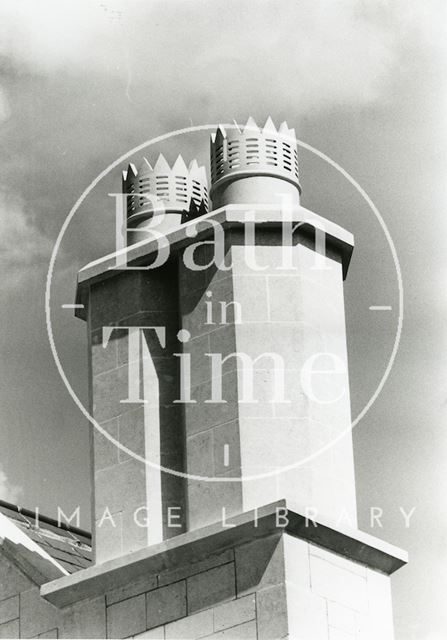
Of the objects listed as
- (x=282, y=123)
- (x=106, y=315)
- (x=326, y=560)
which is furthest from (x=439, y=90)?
(x=326, y=560)

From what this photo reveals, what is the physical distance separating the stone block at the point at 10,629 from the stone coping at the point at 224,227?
3614mm

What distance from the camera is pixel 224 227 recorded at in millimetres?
18375

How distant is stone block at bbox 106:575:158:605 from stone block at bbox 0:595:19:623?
1.44m

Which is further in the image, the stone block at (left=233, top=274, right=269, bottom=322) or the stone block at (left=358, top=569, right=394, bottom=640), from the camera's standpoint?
the stone block at (left=233, top=274, right=269, bottom=322)

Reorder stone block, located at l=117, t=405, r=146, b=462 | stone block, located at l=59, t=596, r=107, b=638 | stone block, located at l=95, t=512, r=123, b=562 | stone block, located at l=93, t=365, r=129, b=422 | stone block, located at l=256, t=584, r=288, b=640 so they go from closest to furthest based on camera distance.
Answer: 1. stone block, located at l=256, t=584, r=288, b=640
2. stone block, located at l=59, t=596, r=107, b=638
3. stone block, located at l=95, t=512, r=123, b=562
4. stone block, located at l=117, t=405, r=146, b=462
5. stone block, located at l=93, t=365, r=129, b=422

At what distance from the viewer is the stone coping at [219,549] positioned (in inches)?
661

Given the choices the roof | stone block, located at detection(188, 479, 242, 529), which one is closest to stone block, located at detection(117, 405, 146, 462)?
stone block, located at detection(188, 479, 242, 529)

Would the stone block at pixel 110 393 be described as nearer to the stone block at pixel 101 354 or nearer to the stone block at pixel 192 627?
the stone block at pixel 101 354

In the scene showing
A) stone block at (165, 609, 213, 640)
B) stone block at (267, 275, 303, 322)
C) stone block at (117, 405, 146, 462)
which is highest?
stone block at (267, 275, 303, 322)

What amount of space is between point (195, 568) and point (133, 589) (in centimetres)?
73

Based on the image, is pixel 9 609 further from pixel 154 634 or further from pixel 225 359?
pixel 225 359

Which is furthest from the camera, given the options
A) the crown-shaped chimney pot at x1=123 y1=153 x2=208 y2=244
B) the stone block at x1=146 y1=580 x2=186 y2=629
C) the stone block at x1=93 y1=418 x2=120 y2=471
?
the crown-shaped chimney pot at x1=123 y1=153 x2=208 y2=244

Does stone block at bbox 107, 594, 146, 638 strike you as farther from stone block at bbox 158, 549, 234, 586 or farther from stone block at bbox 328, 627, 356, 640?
stone block at bbox 328, 627, 356, 640

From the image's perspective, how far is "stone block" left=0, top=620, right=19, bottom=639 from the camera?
60.3 ft
